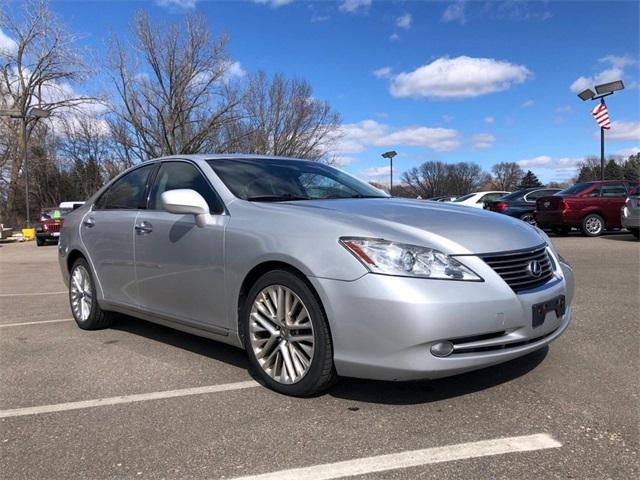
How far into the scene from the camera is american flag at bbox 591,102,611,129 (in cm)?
2483

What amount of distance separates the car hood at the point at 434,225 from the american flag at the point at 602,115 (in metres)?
24.3

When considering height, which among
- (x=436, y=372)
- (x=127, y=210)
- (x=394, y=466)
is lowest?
(x=394, y=466)

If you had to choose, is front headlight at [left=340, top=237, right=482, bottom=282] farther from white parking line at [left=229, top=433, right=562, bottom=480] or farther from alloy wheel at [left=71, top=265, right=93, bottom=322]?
alloy wheel at [left=71, top=265, right=93, bottom=322]

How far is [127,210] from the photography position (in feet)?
16.1

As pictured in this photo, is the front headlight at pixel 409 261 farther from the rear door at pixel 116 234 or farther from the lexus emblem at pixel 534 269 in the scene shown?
the rear door at pixel 116 234

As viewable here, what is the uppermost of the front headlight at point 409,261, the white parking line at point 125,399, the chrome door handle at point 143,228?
the chrome door handle at point 143,228

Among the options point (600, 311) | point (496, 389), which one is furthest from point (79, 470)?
point (600, 311)

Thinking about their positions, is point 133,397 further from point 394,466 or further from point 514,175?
point 514,175

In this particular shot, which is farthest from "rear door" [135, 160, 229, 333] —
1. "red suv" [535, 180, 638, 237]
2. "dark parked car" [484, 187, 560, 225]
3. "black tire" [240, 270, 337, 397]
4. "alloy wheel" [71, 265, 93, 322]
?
"dark parked car" [484, 187, 560, 225]

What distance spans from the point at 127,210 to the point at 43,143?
4827 centimetres

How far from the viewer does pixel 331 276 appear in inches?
122

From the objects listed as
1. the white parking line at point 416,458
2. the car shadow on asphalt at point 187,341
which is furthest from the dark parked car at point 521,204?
the white parking line at point 416,458

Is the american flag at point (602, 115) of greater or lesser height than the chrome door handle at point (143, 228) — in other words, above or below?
above

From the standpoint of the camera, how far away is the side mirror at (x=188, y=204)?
3850 millimetres
